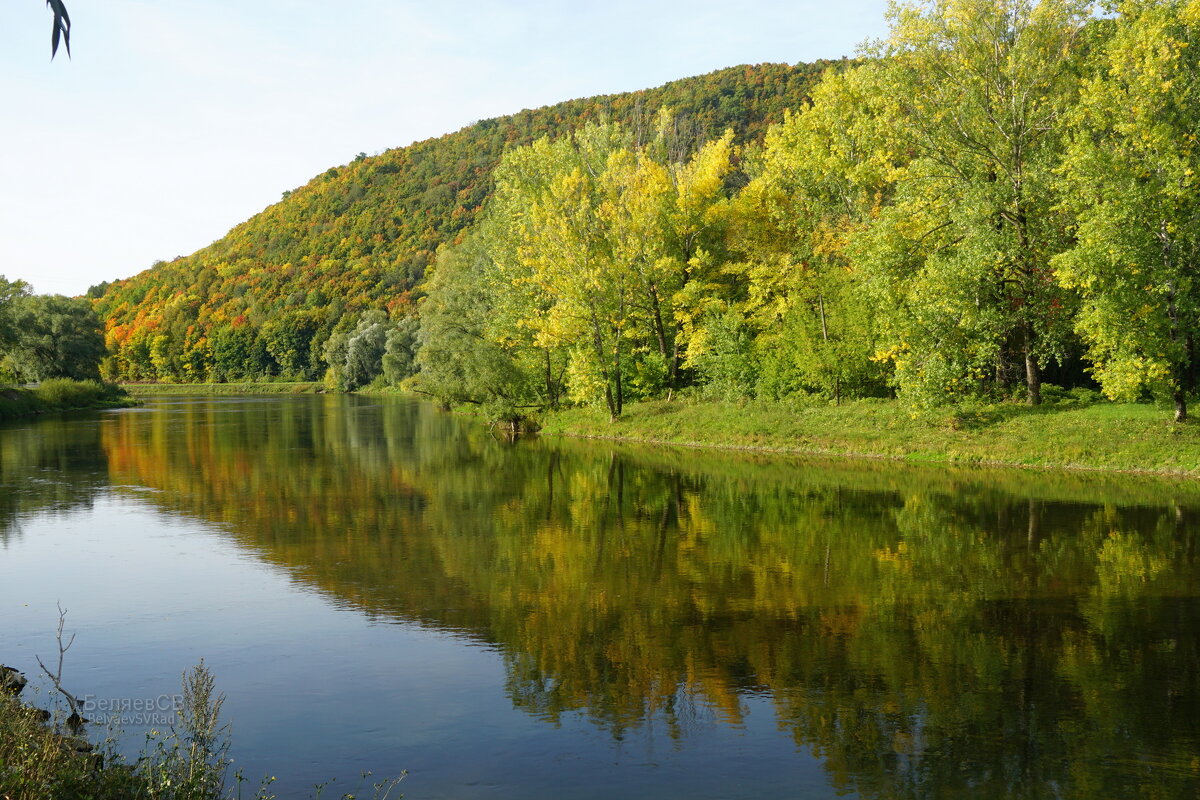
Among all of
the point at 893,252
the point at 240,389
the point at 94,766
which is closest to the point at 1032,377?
the point at 893,252

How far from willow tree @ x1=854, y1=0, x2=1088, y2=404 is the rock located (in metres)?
26.5

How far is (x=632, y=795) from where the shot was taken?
26.0ft

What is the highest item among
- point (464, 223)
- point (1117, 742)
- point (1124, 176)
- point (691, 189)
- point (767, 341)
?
point (464, 223)

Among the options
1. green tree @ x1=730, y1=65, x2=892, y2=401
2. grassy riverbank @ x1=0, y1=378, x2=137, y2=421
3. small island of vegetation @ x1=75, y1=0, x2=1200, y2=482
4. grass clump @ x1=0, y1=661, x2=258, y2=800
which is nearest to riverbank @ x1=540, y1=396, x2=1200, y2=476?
small island of vegetation @ x1=75, y1=0, x2=1200, y2=482

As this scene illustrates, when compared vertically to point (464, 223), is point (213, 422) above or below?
below

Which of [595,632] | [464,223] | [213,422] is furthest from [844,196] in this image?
[464,223]

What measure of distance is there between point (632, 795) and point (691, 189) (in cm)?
3781

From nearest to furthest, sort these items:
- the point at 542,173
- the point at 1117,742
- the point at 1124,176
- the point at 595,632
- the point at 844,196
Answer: the point at 1117,742 → the point at 595,632 → the point at 1124,176 → the point at 844,196 → the point at 542,173

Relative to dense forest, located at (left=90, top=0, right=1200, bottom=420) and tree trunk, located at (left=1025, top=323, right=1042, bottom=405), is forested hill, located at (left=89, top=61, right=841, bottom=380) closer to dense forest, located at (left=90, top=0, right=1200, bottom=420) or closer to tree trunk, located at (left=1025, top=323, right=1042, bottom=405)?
dense forest, located at (left=90, top=0, right=1200, bottom=420)

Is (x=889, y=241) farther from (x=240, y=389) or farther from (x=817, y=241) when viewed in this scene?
(x=240, y=389)

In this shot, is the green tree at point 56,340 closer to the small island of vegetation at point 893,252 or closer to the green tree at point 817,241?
the small island of vegetation at point 893,252

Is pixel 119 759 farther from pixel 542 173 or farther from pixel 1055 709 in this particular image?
pixel 542 173

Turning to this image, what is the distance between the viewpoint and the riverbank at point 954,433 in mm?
26531

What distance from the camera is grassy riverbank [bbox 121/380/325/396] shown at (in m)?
118
